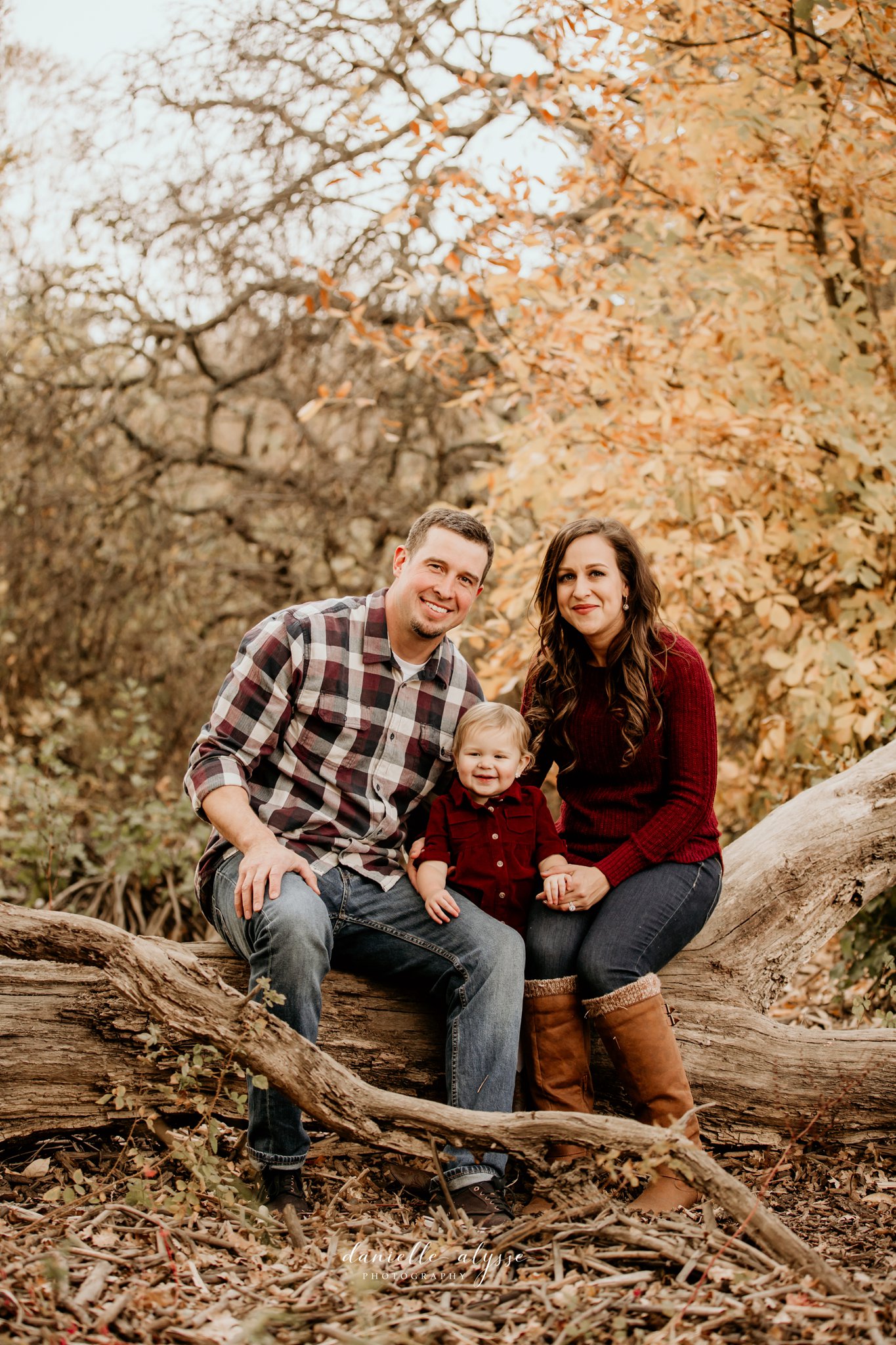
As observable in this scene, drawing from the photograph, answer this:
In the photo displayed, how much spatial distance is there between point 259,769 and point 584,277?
2.72 metres

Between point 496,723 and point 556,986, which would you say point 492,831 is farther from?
point 556,986

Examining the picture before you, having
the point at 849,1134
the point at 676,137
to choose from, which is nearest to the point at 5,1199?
the point at 849,1134

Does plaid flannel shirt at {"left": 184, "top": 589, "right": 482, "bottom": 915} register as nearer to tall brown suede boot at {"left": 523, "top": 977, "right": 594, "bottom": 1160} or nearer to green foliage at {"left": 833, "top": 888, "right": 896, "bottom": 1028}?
tall brown suede boot at {"left": 523, "top": 977, "right": 594, "bottom": 1160}

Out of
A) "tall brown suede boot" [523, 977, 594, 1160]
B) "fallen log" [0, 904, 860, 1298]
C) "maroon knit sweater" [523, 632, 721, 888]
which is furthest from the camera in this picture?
"maroon knit sweater" [523, 632, 721, 888]

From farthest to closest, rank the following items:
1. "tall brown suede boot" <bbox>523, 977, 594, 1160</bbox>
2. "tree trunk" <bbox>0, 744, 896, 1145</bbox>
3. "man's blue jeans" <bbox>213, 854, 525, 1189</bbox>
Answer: "tall brown suede boot" <bbox>523, 977, 594, 1160</bbox>, "tree trunk" <bbox>0, 744, 896, 1145</bbox>, "man's blue jeans" <bbox>213, 854, 525, 1189</bbox>

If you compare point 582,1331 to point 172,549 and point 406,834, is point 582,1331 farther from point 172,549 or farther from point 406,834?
point 172,549

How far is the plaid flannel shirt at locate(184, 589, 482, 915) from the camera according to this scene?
109 inches

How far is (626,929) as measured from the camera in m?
2.66

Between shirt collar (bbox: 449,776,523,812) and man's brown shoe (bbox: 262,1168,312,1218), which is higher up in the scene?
shirt collar (bbox: 449,776,523,812)

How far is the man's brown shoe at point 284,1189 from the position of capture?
7.86ft

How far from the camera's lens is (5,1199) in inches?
94.5

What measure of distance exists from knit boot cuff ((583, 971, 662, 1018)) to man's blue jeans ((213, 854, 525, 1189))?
20cm

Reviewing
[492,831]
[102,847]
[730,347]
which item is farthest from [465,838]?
[102,847]

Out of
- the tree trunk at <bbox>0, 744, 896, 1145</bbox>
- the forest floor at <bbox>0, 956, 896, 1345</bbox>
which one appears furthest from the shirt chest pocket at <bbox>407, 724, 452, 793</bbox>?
the forest floor at <bbox>0, 956, 896, 1345</bbox>
